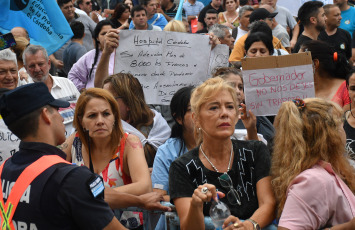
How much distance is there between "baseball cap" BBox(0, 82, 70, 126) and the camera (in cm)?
328

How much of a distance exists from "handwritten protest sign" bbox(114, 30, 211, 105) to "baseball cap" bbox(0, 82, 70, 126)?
10.5ft

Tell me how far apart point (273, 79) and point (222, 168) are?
137cm

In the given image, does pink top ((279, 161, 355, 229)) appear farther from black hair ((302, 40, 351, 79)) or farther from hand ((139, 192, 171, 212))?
black hair ((302, 40, 351, 79))

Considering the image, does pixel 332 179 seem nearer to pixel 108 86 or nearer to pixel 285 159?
pixel 285 159

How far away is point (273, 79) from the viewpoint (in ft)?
16.8

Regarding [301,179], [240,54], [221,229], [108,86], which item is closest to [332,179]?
[301,179]

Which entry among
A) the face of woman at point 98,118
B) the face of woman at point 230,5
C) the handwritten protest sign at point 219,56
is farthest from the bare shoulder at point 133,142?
the face of woman at point 230,5

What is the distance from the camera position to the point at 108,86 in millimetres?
5676

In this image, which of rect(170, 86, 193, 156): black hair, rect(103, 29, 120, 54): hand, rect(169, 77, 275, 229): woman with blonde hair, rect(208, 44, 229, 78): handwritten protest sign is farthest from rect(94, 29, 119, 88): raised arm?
rect(169, 77, 275, 229): woman with blonde hair

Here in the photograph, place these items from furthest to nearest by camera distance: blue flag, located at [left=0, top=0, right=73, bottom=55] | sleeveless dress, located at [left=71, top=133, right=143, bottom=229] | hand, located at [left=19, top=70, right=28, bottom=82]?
hand, located at [left=19, top=70, right=28, bottom=82] < blue flag, located at [left=0, top=0, right=73, bottom=55] < sleeveless dress, located at [left=71, top=133, right=143, bottom=229]

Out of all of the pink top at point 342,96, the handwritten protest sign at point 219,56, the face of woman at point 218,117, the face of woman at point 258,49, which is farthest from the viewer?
the face of woman at point 258,49

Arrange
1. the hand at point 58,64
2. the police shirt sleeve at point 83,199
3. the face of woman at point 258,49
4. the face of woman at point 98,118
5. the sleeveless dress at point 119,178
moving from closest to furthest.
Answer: the police shirt sleeve at point 83,199, the sleeveless dress at point 119,178, the face of woman at point 98,118, the face of woman at point 258,49, the hand at point 58,64

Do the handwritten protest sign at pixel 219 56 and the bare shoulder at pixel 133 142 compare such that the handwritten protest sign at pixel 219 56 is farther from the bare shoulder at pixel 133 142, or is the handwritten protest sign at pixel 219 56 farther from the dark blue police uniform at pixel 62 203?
the dark blue police uniform at pixel 62 203

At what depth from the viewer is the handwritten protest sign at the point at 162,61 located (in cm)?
652
